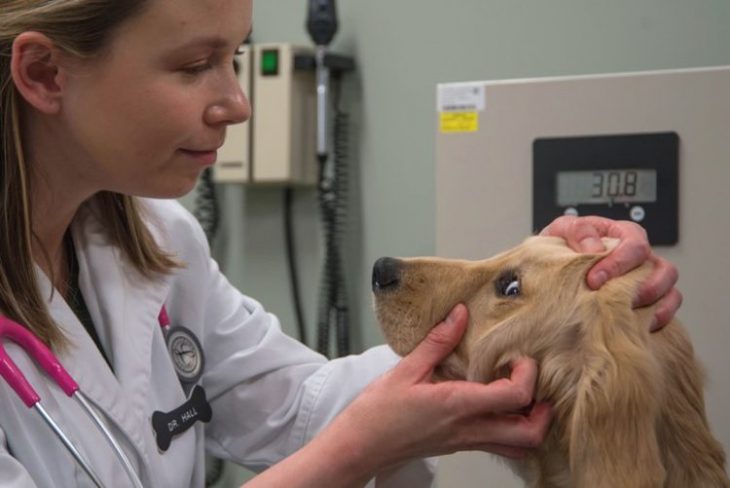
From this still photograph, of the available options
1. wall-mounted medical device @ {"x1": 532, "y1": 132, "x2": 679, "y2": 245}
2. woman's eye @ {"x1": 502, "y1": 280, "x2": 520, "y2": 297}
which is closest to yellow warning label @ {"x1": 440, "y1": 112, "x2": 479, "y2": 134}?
wall-mounted medical device @ {"x1": 532, "y1": 132, "x2": 679, "y2": 245}

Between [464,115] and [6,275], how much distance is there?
0.79 m

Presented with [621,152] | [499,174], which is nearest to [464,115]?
[499,174]

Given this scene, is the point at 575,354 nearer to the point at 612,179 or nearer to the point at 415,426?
the point at 415,426

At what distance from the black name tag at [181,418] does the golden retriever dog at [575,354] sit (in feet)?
1.03

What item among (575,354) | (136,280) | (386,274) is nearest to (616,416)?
(575,354)

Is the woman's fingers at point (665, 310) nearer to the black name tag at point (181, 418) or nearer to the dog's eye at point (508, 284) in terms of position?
the dog's eye at point (508, 284)

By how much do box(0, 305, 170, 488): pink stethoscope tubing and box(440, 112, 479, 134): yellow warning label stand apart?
2.49 feet

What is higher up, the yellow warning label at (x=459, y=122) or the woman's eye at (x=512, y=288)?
the yellow warning label at (x=459, y=122)

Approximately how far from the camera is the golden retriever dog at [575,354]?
3.39 ft

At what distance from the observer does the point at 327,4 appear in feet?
6.94

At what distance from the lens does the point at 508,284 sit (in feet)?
3.99

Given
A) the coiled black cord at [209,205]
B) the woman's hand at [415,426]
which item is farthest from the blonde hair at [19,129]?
the coiled black cord at [209,205]

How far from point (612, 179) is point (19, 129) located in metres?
0.87

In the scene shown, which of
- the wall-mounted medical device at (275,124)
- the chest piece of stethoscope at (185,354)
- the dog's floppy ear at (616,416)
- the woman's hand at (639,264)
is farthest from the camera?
the wall-mounted medical device at (275,124)
